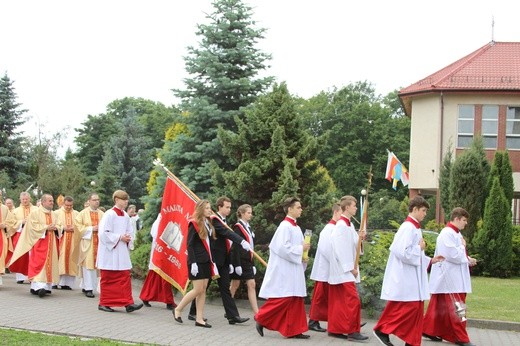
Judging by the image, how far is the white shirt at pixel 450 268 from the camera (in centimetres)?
1249

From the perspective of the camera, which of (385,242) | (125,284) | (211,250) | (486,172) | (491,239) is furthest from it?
(486,172)

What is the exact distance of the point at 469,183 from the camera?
2645 centimetres

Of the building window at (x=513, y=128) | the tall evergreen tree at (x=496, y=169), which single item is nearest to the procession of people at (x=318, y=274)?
the tall evergreen tree at (x=496, y=169)

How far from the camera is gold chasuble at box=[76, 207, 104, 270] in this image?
17438 millimetres

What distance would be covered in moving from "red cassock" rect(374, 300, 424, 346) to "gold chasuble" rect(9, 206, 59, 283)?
26.7 feet

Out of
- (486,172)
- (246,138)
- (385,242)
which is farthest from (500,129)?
(246,138)

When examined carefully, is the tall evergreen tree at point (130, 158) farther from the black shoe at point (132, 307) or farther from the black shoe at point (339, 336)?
the black shoe at point (339, 336)

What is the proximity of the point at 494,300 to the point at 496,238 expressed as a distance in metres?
7.62

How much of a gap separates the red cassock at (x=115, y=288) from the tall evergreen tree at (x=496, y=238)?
42.7ft

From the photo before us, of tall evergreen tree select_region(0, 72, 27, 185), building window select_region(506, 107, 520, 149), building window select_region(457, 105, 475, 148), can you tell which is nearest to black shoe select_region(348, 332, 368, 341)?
building window select_region(457, 105, 475, 148)

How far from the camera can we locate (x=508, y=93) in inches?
1382

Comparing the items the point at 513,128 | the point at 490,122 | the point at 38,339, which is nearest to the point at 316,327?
the point at 38,339

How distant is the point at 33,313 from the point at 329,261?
5.01 metres

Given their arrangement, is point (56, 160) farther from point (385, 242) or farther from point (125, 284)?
point (125, 284)
